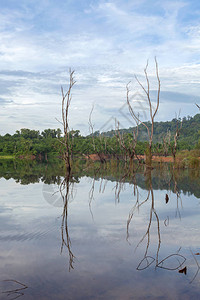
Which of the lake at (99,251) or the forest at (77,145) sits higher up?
the forest at (77,145)

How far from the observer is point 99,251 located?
9.12 ft

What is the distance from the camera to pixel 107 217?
4285 millimetres

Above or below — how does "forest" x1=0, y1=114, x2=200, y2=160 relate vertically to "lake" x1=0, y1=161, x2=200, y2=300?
above

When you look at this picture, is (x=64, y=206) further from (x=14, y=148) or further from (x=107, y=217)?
(x=14, y=148)

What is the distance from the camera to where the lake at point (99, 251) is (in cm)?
204

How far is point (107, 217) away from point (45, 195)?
2324 mm

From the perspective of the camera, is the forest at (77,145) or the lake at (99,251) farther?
the forest at (77,145)

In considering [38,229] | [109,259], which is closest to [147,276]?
[109,259]

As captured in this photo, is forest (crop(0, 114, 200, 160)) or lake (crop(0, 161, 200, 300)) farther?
forest (crop(0, 114, 200, 160))

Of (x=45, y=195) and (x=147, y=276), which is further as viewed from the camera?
(x=45, y=195)

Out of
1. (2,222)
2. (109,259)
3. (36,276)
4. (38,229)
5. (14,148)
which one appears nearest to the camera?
(36,276)

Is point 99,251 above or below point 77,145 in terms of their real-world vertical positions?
below

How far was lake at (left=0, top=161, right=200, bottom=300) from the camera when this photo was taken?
204 cm

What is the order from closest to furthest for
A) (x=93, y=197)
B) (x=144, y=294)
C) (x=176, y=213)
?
1. (x=144, y=294)
2. (x=176, y=213)
3. (x=93, y=197)
